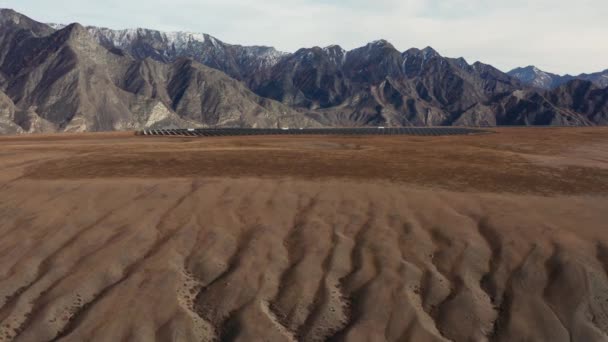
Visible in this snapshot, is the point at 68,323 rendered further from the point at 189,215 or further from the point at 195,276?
the point at 189,215

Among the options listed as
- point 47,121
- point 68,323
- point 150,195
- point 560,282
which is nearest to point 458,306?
point 560,282

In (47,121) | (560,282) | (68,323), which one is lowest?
(47,121)

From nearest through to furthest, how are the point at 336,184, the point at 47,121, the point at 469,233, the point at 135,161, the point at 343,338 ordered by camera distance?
the point at 343,338 → the point at 469,233 → the point at 336,184 → the point at 135,161 → the point at 47,121

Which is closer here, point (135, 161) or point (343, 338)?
point (343, 338)

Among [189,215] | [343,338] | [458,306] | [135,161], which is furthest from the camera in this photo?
[135,161]

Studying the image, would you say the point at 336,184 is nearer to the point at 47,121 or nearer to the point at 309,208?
the point at 309,208

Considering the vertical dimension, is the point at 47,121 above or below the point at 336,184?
below
